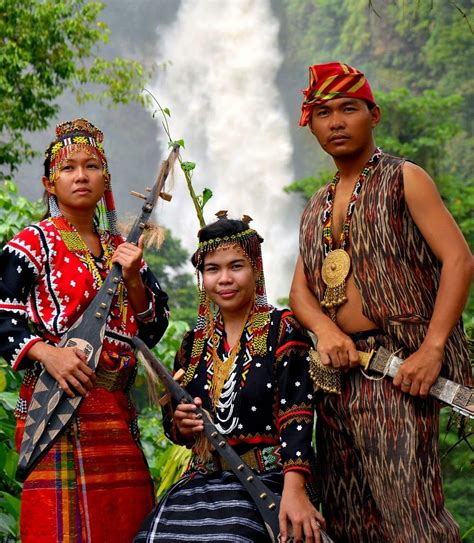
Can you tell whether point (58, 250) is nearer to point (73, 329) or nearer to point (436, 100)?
point (73, 329)

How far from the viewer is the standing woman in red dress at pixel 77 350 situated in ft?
8.58

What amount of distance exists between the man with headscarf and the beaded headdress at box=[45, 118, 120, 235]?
25.9 inches

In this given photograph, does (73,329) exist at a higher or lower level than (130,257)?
lower

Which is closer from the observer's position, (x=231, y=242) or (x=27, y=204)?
(x=231, y=242)

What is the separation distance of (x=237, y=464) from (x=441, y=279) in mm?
786

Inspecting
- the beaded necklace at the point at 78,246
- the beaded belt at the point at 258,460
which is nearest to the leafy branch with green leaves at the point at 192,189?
the beaded necklace at the point at 78,246

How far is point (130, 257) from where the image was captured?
2.70 metres

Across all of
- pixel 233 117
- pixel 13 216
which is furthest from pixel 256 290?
pixel 233 117

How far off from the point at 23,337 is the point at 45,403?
0.21 meters

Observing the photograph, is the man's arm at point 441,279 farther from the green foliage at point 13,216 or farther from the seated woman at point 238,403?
the green foliage at point 13,216

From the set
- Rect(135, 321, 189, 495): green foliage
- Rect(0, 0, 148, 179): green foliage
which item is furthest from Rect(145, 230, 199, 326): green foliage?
Rect(135, 321, 189, 495): green foliage

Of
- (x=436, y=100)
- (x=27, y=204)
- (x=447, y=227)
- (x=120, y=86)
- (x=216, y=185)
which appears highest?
(x=216, y=185)

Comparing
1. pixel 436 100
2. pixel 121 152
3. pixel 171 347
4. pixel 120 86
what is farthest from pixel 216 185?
pixel 171 347

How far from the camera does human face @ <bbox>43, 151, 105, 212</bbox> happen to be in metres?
2.75
